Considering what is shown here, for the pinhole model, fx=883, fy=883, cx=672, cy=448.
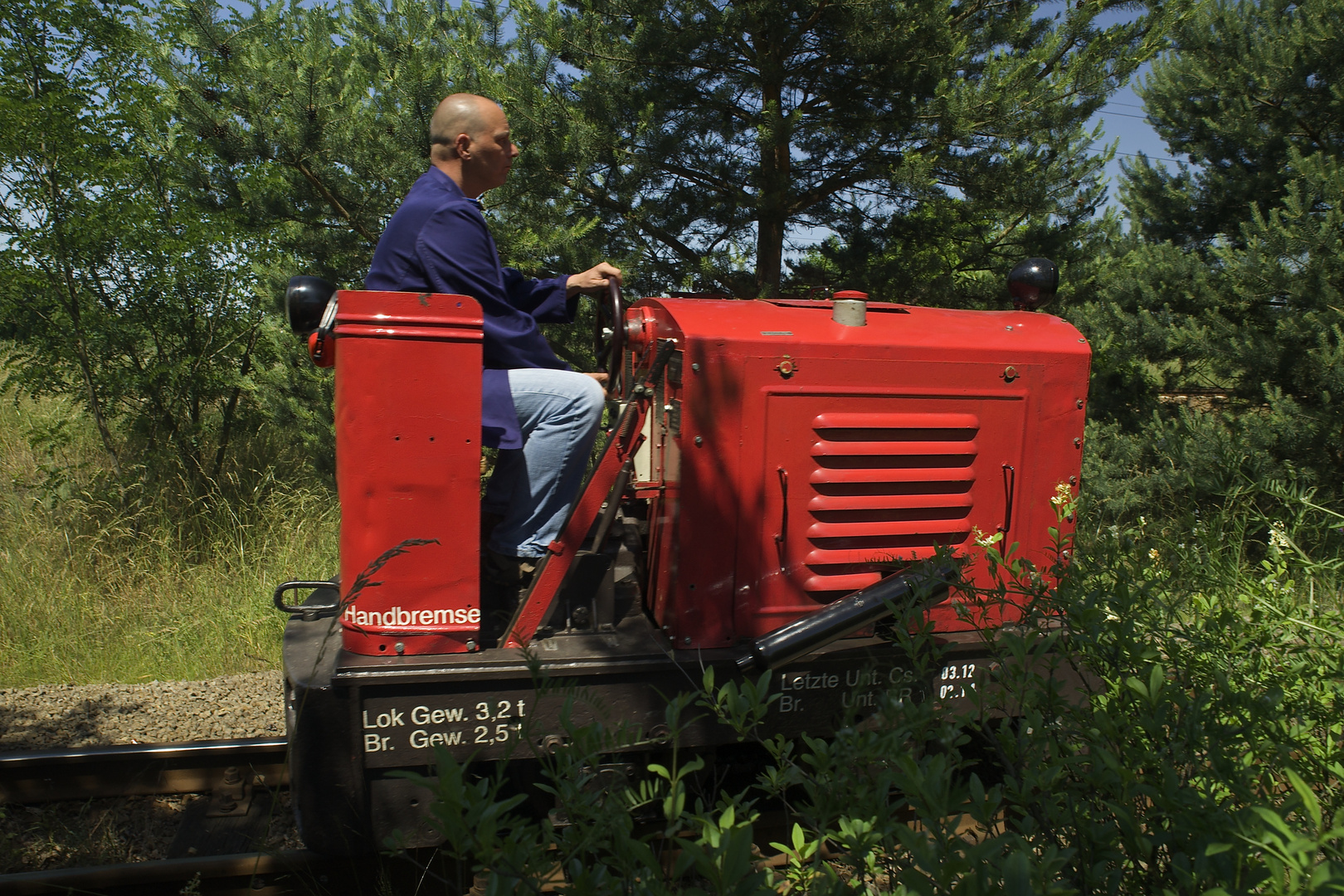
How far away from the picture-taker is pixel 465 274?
259cm

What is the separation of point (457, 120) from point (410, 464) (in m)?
1.16

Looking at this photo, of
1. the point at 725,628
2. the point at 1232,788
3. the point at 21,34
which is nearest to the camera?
the point at 1232,788

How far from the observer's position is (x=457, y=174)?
2.87m

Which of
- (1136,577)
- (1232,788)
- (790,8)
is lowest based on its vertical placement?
(1136,577)

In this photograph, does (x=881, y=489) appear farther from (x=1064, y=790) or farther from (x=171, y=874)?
(x=171, y=874)

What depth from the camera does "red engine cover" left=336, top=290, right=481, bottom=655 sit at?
2357mm

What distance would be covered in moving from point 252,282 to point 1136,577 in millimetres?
6179

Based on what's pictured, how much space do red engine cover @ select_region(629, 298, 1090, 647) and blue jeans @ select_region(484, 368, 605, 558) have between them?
26 cm

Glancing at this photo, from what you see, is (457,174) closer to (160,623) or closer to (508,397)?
(508,397)

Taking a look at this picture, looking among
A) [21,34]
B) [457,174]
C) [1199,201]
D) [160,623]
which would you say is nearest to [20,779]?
[160,623]

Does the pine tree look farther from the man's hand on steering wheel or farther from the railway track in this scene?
the railway track

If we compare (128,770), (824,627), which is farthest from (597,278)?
(128,770)

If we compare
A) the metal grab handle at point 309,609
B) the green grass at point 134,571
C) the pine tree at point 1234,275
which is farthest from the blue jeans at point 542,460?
the pine tree at point 1234,275

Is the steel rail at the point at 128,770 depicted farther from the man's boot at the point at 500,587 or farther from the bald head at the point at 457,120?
the bald head at the point at 457,120
